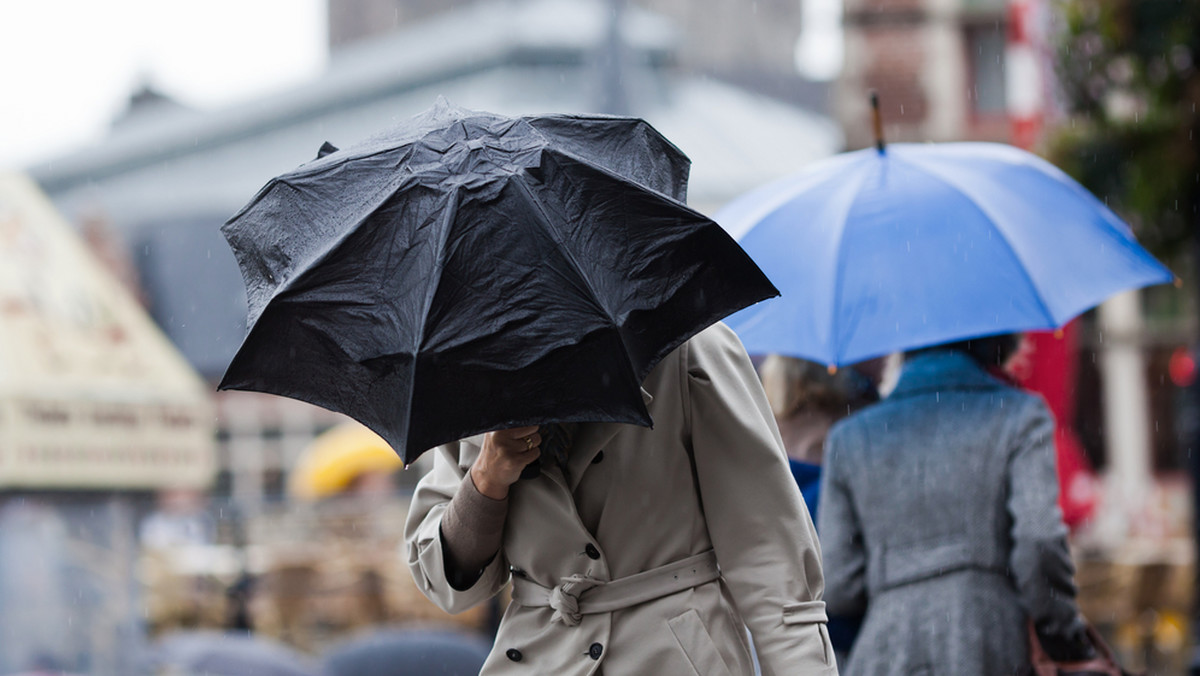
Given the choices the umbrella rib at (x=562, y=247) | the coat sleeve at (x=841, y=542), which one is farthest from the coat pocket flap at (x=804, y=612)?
the coat sleeve at (x=841, y=542)

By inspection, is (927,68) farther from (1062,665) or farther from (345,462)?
(1062,665)

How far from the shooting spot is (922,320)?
3787 mm

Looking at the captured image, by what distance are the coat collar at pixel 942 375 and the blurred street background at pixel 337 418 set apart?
30 centimetres

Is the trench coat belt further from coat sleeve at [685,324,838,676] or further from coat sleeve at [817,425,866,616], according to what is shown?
coat sleeve at [817,425,866,616]

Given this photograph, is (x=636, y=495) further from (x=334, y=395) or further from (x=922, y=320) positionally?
(x=922, y=320)

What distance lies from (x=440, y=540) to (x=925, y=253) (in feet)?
6.10

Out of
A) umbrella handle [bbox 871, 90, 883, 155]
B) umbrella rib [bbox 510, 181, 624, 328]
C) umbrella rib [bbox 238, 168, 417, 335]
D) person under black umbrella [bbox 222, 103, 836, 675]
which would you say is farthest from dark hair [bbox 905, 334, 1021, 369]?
umbrella rib [bbox 238, 168, 417, 335]

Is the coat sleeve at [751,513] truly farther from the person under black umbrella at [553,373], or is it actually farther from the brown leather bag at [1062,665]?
the brown leather bag at [1062,665]

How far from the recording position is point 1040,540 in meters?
3.46

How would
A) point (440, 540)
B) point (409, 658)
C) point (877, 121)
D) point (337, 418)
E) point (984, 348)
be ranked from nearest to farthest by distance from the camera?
point (440, 540) → point (984, 348) → point (877, 121) → point (409, 658) → point (337, 418)

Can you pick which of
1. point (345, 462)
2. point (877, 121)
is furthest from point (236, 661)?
point (345, 462)

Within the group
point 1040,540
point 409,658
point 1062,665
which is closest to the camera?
point 1040,540

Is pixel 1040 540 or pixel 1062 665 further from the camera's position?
pixel 1062 665

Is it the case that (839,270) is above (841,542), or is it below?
above
